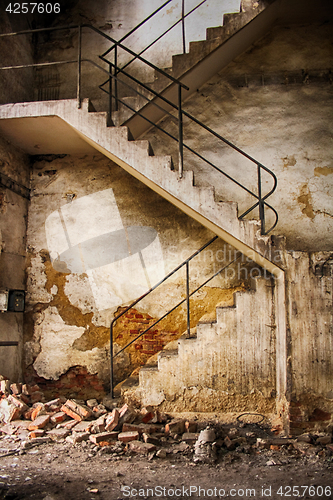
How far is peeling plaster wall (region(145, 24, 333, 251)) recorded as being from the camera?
5512 mm

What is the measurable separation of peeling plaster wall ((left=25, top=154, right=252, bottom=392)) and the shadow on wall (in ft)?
0.05

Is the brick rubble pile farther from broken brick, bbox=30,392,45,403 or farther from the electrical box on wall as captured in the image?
the electrical box on wall

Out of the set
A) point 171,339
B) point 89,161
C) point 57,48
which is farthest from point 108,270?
point 57,48

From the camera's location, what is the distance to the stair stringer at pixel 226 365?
4.43 m

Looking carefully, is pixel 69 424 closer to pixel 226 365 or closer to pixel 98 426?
pixel 98 426

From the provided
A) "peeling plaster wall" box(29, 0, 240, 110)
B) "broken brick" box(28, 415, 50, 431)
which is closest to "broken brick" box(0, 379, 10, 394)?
"broken brick" box(28, 415, 50, 431)

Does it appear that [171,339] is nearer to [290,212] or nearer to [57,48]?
[290,212]

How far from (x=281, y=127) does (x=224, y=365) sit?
377 cm

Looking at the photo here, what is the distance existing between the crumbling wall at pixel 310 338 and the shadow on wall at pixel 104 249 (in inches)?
87.2

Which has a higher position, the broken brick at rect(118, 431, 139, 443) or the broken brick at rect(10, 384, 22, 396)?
the broken brick at rect(10, 384, 22, 396)

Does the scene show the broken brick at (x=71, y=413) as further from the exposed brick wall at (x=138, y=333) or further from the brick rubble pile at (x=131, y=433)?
the exposed brick wall at (x=138, y=333)

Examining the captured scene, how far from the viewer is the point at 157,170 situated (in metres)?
4.22

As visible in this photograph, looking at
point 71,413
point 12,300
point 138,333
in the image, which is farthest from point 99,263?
point 71,413

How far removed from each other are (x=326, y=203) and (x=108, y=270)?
3543mm
